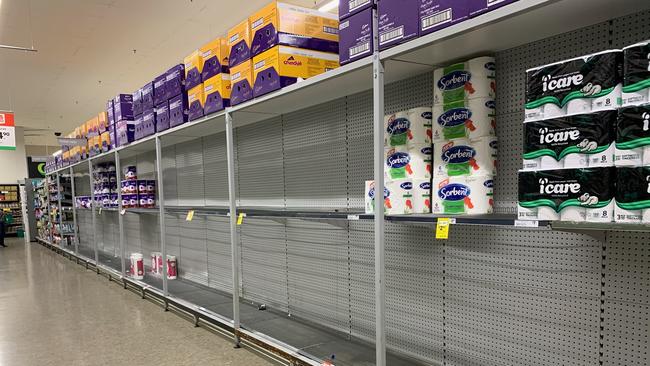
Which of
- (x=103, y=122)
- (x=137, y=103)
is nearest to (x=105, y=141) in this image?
(x=103, y=122)

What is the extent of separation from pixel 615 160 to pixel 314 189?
2.16 metres

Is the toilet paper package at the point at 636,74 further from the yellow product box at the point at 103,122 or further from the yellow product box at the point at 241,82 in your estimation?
the yellow product box at the point at 103,122

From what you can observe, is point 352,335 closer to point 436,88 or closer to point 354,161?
point 354,161

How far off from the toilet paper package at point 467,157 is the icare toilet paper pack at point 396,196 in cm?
18

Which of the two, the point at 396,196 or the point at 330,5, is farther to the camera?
the point at 330,5

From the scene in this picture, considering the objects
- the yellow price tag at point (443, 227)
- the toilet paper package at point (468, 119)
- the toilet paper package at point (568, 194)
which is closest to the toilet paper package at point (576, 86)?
the toilet paper package at point (568, 194)

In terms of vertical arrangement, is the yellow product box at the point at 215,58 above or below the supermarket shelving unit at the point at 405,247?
above

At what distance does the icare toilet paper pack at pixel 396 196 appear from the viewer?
202 centimetres

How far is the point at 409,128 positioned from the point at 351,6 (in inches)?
28.0

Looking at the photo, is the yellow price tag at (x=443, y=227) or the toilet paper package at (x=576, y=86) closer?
the toilet paper package at (x=576, y=86)

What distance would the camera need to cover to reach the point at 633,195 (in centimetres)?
116

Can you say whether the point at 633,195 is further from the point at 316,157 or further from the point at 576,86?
the point at 316,157

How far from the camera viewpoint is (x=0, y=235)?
38.4 feet

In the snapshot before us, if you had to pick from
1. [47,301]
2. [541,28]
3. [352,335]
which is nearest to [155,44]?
[47,301]
